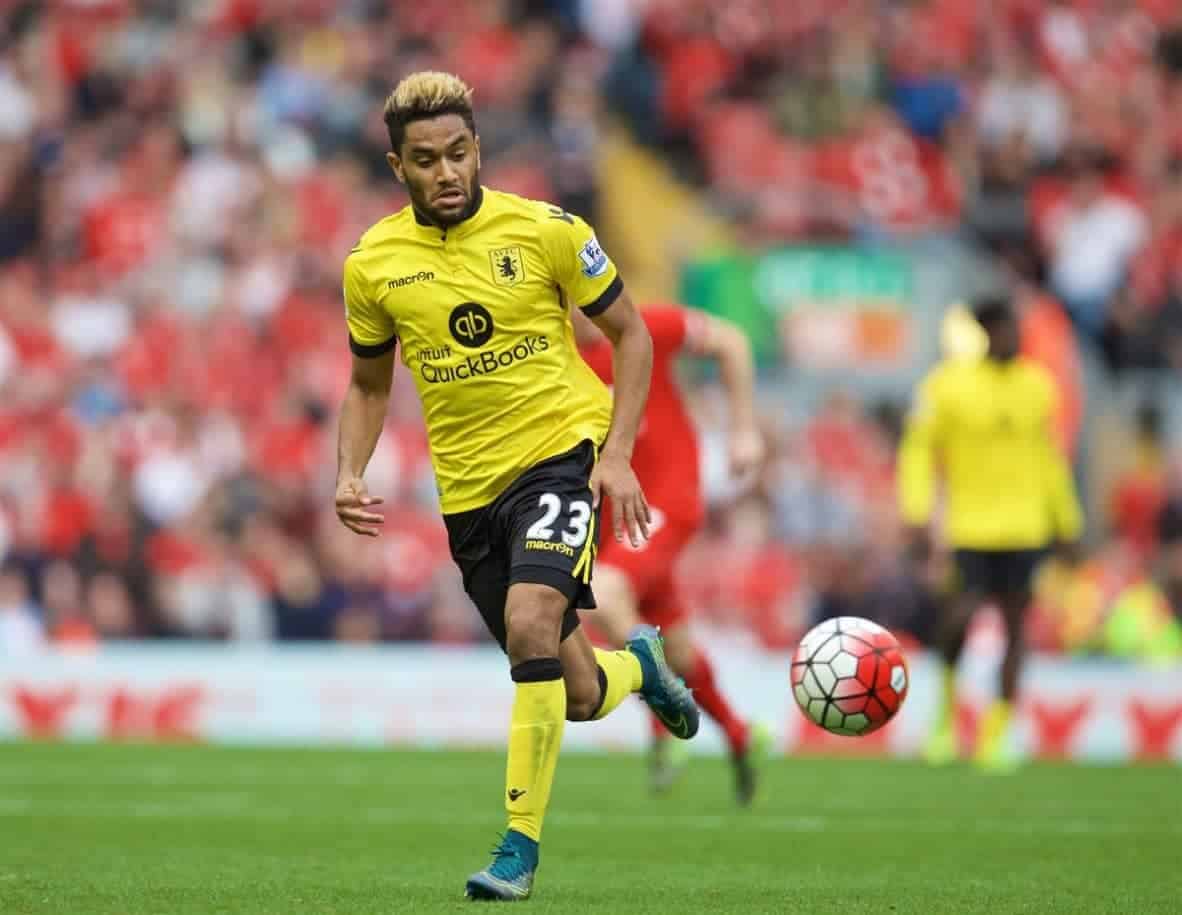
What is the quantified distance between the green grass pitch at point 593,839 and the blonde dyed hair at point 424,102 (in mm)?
2214

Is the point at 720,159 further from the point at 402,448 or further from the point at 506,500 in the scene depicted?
the point at 506,500

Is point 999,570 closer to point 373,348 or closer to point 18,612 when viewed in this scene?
point 18,612

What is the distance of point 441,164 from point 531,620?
53.0 inches

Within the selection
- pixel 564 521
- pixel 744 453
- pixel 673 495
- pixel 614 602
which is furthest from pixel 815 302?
pixel 564 521

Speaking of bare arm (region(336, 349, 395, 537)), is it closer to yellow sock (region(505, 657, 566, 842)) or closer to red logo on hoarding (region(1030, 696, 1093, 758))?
yellow sock (region(505, 657, 566, 842))

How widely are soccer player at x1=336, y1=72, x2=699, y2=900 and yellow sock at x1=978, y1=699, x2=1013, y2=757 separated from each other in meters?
6.62

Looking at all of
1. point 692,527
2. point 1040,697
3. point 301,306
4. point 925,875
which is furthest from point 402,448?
point 925,875

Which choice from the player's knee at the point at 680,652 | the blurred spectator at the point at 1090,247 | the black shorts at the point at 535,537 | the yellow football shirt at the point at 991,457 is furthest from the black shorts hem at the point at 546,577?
the blurred spectator at the point at 1090,247

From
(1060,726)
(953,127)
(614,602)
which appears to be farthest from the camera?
(953,127)

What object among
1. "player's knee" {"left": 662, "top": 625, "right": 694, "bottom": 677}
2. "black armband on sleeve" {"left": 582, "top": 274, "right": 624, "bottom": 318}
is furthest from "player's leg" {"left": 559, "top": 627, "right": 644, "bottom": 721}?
"player's knee" {"left": 662, "top": 625, "right": 694, "bottom": 677}

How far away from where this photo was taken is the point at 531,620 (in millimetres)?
6930

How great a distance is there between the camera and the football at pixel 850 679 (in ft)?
27.9

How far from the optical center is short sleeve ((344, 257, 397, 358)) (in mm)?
7270

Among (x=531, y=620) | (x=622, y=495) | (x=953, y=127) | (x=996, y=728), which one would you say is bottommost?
(x=996, y=728)
